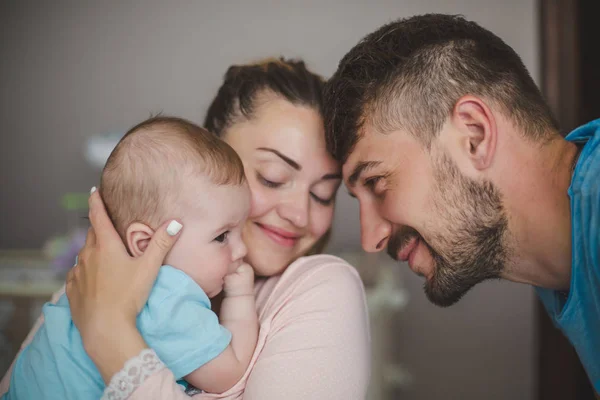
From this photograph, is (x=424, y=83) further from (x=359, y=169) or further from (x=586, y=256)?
(x=586, y=256)

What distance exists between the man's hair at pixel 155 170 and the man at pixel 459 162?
372 millimetres

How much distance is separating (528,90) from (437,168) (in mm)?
301

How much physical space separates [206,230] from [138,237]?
0.43 ft

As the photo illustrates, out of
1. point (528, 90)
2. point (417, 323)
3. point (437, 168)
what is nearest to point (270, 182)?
point (437, 168)

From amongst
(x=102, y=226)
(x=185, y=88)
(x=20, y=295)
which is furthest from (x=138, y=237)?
(x=185, y=88)

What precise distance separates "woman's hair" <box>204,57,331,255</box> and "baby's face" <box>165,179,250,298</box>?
15.8 inches

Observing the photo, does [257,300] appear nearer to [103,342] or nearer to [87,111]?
[103,342]

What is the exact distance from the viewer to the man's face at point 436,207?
45.5 inches

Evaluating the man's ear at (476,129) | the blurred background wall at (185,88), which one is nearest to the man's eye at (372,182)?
the man's ear at (476,129)

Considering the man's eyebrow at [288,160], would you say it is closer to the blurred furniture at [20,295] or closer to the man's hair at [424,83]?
the man's hair at [424,83]

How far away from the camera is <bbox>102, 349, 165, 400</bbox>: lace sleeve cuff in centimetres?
85

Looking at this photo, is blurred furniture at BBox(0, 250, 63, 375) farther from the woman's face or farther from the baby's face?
the baby's face

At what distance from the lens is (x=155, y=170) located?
977 millimetres

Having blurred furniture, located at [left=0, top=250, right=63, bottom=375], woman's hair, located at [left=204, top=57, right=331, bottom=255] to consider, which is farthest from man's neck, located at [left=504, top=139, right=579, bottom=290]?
blurred furniture, located at [left=0, top=250, right=63, bottom=375]
